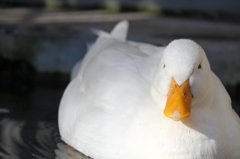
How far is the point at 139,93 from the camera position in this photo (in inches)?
191

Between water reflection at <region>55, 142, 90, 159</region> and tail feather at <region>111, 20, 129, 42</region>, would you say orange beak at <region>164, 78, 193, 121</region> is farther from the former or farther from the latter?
tail feather at <region>111, 20, 129, 42</region>

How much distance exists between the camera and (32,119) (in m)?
5.89

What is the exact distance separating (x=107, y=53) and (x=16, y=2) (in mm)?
3912

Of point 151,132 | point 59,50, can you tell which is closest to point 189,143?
point 151,132

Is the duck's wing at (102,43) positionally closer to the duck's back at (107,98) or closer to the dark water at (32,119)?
the duck's back at (107,98)

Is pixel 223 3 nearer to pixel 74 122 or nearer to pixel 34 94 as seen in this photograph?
pixel 34 94

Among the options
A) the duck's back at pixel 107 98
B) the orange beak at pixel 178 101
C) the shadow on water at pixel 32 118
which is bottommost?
the shadow on water at pixel 32 118

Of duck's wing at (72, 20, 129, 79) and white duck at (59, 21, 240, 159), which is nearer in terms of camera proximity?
white duck at (59, 21, 240, 159)

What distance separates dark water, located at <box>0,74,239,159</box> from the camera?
5148 millimetres

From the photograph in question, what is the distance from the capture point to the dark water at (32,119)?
5.15m

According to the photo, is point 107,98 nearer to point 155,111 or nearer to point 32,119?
point 155,111

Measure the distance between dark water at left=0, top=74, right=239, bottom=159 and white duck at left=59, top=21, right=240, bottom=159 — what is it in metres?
0.19

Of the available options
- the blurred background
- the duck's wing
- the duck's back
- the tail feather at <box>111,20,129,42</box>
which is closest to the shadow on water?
the blurred background

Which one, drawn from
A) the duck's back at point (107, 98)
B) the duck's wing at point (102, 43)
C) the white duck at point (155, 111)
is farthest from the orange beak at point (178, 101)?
the duck's wing at point (102, 43)
